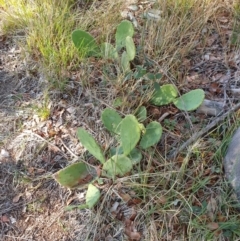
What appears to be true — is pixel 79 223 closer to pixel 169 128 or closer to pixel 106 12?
pixel 169 128

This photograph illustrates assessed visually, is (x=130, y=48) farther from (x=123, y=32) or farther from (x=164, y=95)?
(x=164, y=95)

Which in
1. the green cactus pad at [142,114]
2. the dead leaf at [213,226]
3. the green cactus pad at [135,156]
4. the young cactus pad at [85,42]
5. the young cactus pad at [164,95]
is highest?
the young cactus pad at [85,42]

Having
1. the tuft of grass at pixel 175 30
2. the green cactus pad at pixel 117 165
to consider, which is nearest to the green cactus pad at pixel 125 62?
the tuft of grass at pixel 175 30

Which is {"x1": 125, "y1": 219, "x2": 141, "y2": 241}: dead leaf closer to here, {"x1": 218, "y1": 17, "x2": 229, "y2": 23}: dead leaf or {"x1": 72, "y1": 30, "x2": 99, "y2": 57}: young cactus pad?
{"x1": 72, "y1": 30, "x2": 99, "y2": 57}: young cactus pad

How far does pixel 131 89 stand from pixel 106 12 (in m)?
0.63

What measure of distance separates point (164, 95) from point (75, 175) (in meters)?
0.59

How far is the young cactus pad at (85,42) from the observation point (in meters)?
2.19

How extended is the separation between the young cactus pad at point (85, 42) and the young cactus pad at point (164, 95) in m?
0.44

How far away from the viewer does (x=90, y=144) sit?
1.86 metres

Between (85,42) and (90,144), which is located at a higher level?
(85,42)

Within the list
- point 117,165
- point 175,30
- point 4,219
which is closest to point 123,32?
point 175,30

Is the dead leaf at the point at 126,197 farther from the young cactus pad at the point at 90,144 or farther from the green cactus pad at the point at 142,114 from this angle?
the green cactus pad at the point at 142,114

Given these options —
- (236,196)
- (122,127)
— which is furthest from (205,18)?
(236,196)

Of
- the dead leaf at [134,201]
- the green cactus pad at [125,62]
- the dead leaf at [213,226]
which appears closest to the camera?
the dead leaf at [213,226]
